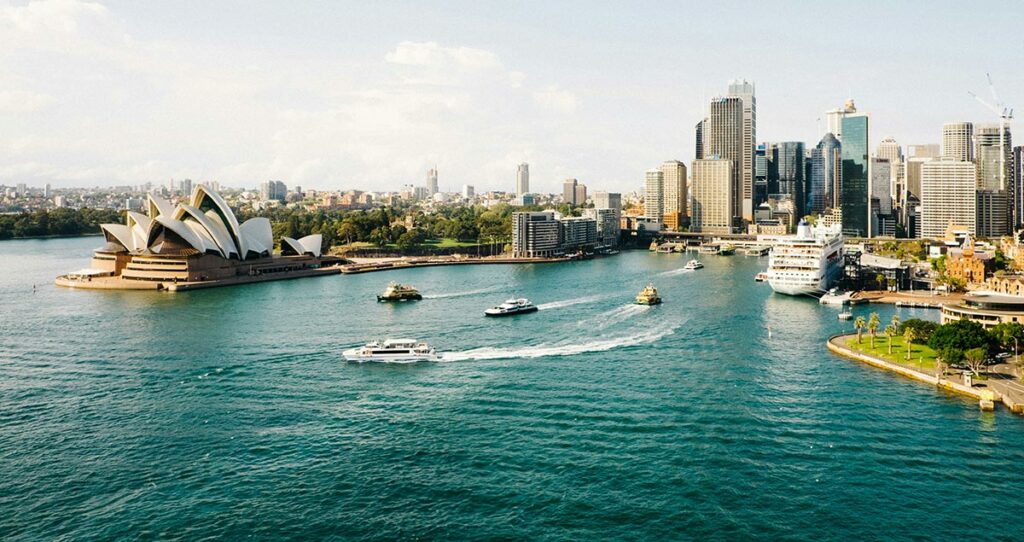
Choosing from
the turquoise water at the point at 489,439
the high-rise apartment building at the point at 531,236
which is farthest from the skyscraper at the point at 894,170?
the turquoise water at the point at 489,439

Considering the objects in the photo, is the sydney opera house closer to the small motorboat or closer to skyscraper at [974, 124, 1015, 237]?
the small motorboat

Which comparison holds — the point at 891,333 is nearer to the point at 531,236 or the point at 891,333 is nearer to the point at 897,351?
the point at 897,351

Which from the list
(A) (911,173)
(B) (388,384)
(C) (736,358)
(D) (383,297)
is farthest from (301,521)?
(A) (911,173)

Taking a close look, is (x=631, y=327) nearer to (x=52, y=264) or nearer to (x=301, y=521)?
(x=301, y=521)

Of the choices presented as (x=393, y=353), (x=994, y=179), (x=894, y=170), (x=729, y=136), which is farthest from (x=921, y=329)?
(x=894, y=170)

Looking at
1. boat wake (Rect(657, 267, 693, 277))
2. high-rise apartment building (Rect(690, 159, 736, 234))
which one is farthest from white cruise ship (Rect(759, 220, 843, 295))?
Answer: high-rise apartment building (Rect(690, 159, 736, 234))

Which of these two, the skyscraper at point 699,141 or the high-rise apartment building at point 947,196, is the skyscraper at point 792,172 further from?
the high-rise apartment building at point 947,196
